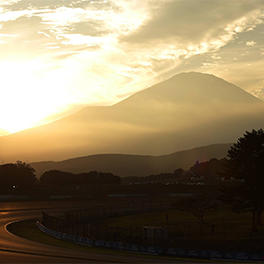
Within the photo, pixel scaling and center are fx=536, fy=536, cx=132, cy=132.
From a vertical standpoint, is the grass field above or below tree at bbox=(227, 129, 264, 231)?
below

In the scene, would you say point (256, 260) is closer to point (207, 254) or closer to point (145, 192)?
point (207, 254)

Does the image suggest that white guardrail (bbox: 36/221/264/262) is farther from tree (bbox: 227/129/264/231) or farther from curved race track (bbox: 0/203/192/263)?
tree (bbox: 227/129/264/231)

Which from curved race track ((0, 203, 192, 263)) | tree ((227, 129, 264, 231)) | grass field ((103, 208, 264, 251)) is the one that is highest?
tree ((227, 129, 264, 231))

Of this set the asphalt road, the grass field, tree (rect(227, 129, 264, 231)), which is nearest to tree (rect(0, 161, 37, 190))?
the grass field

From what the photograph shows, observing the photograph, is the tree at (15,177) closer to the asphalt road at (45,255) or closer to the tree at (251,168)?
the tree at (251,168)

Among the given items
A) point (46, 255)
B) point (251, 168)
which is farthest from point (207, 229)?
point (46, 255)

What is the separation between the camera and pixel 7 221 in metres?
84.0

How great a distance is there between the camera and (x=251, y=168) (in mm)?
74500

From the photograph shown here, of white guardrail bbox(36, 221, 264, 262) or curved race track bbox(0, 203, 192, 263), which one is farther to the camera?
white guardrail bbox(36, 221, 264, 262)

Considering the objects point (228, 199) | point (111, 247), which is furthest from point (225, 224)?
point (111, 247)

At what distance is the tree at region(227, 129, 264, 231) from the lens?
2886 inches

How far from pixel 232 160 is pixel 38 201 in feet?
241

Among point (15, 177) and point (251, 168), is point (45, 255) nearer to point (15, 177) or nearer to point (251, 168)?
point (251, 168)

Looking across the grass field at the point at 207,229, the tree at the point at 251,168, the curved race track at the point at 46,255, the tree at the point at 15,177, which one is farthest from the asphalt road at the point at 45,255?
the tree at the point at 15,177
